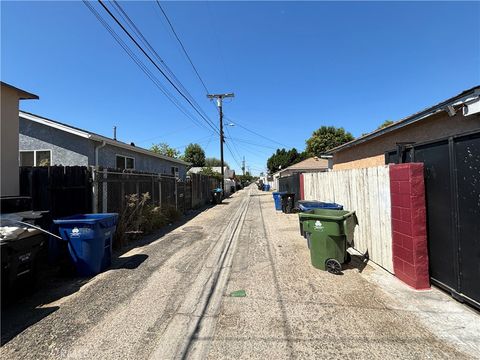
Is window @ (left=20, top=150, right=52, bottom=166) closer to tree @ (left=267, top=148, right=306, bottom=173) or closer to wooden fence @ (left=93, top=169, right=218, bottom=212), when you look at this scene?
wooden fence @ (left=93, top=169, right=218, bottom=212)

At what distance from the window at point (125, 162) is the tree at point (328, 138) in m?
39.3

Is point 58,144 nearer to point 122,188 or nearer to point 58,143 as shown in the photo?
point 58,143

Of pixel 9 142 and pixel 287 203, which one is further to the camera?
pixel 287 203

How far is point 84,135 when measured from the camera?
10.5 m

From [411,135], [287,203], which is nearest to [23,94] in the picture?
[411,135]

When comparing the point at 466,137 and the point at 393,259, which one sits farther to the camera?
the point at 393,259

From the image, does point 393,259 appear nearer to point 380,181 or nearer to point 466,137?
point 380,181

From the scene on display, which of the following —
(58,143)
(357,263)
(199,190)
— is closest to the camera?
Answer: (357,263)

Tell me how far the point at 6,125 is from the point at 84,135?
474 cm

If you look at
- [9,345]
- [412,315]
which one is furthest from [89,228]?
[412,315]

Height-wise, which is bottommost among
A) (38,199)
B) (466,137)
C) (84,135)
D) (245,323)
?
(245,323)

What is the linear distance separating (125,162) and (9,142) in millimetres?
7830

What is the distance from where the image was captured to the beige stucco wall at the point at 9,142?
5.71m

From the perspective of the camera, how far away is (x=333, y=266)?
505cm
